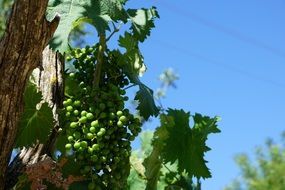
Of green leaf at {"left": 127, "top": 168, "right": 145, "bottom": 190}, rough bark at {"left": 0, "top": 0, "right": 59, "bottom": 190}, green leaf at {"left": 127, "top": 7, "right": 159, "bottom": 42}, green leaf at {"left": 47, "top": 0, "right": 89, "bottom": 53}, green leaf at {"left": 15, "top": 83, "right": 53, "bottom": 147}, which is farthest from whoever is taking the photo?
green leaf at {"left": 127, "top": 168, "right": 145, "bottom": 190}

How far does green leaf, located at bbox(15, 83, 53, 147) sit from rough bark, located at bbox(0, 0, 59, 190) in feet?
1.73

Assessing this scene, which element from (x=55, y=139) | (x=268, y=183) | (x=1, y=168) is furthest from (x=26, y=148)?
(x=268, y=183)

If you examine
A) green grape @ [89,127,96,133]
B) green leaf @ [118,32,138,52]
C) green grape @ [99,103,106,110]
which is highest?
green leaf @ [118,32,138,52]

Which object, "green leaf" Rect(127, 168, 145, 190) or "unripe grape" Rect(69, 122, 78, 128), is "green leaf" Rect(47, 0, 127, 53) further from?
"green leaf" Rect(127, 168, 145, 190)

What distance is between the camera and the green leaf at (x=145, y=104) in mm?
2471

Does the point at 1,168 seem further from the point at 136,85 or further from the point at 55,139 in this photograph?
the point at 136,85

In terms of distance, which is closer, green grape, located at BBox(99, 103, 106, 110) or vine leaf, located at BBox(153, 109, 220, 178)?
green grape, located at BBox(99, 103, 106, 110)

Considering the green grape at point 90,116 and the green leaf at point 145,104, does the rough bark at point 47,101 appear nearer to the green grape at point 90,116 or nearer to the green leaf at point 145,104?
the green grape at point 90,116

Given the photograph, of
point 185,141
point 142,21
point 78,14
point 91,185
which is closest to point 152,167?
point 185,141

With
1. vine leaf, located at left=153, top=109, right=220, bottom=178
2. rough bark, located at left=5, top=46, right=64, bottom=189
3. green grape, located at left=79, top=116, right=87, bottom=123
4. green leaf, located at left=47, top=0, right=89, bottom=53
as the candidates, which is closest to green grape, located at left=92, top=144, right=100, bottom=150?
green grape, located at left=79, top=116, right=87, bottom=123

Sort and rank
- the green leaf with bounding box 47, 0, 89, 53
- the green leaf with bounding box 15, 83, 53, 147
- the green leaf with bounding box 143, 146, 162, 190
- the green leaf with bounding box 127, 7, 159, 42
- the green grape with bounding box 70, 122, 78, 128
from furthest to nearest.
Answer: the green leaf with bounding box 143, 146, 162, 190, the green leaf with bounding box 127, 7, 159, 42, the green leaf with bounding box 15, 83, 53, 147, the green grape with bounding box 70, 122, 78, 128, the green leaf with bounding box 47, 0, 89, 53

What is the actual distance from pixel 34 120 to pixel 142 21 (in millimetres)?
659

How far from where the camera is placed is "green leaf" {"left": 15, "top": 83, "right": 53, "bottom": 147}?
2424 millimetres

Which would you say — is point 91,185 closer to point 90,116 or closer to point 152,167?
point 90,116
